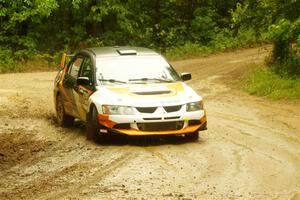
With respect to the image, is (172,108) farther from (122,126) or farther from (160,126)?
(122,126)

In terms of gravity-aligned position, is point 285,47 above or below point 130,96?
below

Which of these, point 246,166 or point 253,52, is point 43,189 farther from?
point 253,52

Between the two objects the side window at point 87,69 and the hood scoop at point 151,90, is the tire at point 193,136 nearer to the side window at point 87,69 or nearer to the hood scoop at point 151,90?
the hood scoop at point 151,90

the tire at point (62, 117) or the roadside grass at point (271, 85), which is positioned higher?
the tire at point (62, 117)

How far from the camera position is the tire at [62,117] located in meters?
15.0

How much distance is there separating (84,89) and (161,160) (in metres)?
3.01

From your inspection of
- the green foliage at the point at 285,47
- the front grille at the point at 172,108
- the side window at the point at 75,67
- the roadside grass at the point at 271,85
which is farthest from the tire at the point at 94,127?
the green foliage at the point at 285,47

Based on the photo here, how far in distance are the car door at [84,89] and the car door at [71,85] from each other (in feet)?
0.60

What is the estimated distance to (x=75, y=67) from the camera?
14758 mm

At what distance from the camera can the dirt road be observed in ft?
30.4

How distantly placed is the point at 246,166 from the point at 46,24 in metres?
24.6

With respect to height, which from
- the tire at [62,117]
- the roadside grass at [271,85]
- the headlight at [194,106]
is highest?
the headlight at [194,106]

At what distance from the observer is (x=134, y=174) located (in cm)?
1013

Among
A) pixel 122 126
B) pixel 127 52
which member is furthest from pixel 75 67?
pixel 122 126
